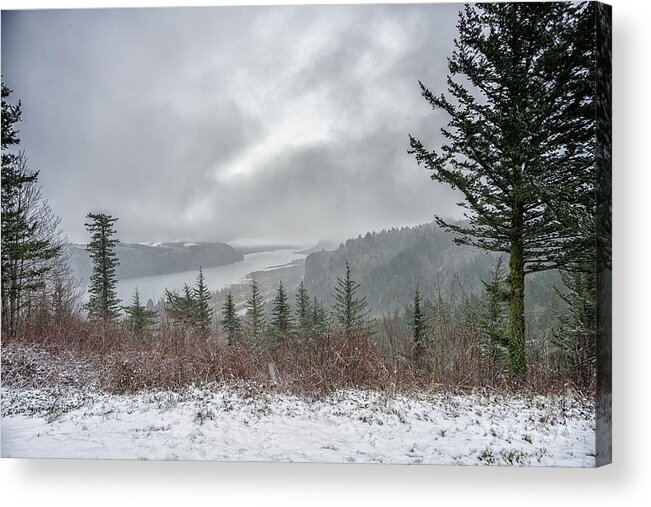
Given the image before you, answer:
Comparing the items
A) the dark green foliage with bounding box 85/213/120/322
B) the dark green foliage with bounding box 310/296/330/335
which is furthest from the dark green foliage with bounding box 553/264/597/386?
the dark green foliage with bounding box 85/213/120/322

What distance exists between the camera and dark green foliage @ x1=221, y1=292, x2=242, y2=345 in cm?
550

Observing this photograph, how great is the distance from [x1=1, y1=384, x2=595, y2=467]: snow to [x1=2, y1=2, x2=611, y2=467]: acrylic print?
0.07 ft

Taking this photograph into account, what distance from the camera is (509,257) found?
5.17m

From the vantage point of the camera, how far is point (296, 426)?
506 centimetres

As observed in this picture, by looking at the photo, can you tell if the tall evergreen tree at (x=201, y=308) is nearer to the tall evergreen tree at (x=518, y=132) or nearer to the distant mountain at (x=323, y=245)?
the distant mountain at (x=323, y=245)

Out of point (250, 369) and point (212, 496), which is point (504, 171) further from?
point (212, 496)

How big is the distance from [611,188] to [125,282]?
474 centimetres

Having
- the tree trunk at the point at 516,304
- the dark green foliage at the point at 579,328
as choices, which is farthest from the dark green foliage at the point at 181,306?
the dark green foliage at the point at 579,328

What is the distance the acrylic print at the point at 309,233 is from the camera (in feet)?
16.2

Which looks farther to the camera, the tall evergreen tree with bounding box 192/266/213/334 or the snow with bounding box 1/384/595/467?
the tall evergreen tree with bounding box 192/266/213/334

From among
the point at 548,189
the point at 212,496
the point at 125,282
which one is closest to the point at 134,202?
the point at 125,282

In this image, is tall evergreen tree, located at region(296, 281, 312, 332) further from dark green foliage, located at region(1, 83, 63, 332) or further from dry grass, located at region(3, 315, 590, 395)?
dark green foliage, located at region(1, 83, 63, 332)

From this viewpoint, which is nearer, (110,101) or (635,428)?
(635,428)

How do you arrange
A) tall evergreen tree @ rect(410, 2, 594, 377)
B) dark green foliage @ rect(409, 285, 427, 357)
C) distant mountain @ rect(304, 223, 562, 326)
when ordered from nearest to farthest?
1. tall evergreen tree @ rect(410, 2, 594, 377)
2. distant mountain @ rect(304, 223, 562, 326)
3. dark green foliage @ rect(409, 285, 427, 357)
